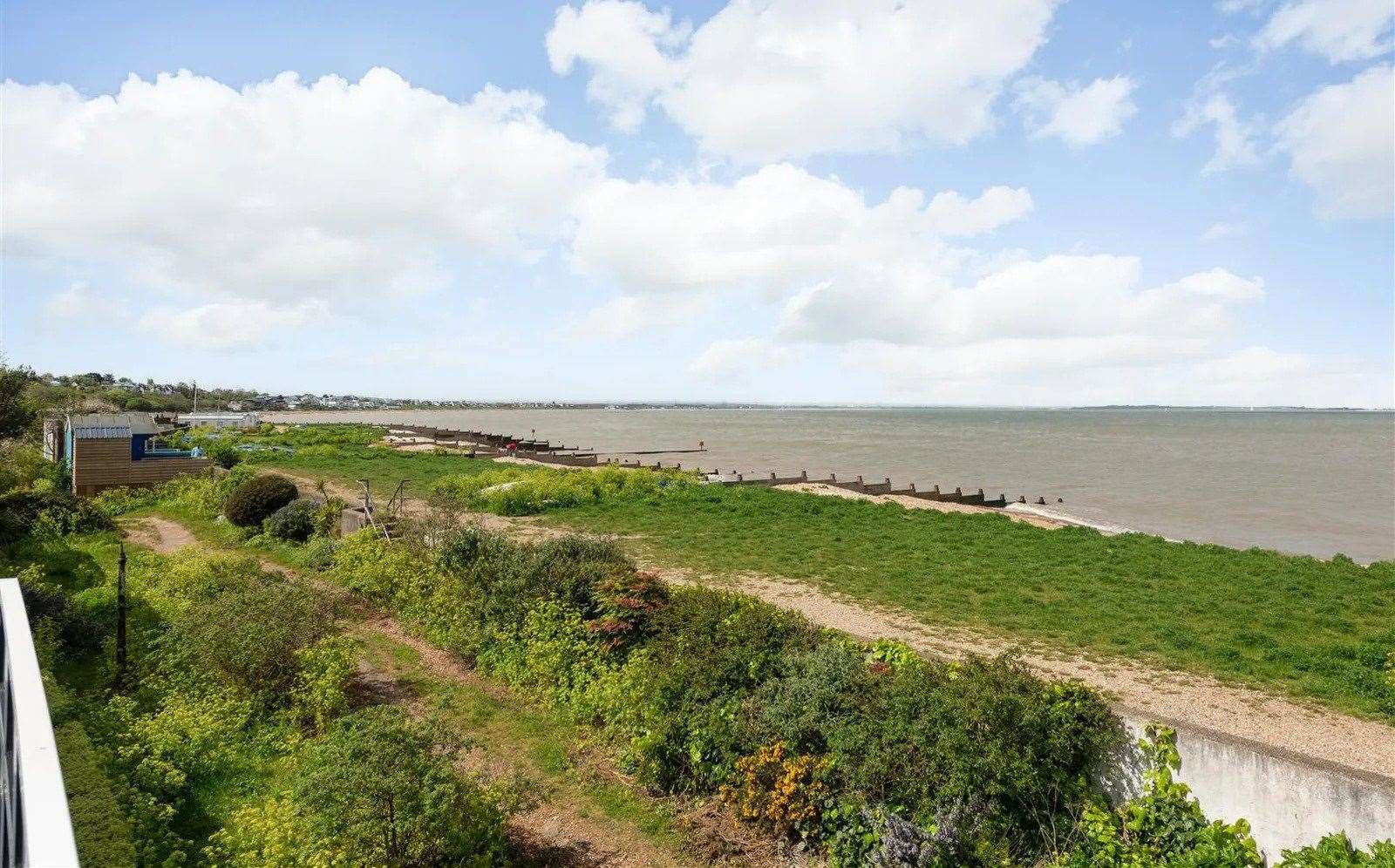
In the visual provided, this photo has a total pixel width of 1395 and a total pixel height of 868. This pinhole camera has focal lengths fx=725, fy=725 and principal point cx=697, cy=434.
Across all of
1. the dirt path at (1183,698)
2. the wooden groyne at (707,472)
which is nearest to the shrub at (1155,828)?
the dirt path at (1183,698)

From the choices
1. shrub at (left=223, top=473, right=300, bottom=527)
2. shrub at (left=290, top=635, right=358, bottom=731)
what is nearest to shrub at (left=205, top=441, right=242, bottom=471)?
shrub at (left=223, top=473, right=300, bottom=527)

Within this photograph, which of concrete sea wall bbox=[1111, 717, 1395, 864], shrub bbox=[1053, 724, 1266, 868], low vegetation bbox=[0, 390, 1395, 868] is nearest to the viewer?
concrete sea wall bbox=[1111, 717, 1395, 864]

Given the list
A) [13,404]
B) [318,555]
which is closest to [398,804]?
[318,555]

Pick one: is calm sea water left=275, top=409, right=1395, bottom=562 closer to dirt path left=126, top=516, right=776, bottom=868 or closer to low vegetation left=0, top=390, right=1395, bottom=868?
low vegetation left=0, top=390, right=1395, bottom=868

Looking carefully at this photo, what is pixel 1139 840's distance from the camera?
6.27 metres

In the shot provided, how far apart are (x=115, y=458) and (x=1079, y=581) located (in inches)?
1227

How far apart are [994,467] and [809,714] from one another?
48788 millimetres

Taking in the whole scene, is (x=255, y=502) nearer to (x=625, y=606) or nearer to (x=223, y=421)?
(x=625, y=606)

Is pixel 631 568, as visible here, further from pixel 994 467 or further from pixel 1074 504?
pixel 994 467

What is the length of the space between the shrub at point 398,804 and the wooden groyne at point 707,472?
21483 millimetres

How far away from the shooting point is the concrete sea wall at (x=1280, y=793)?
5.39 meters

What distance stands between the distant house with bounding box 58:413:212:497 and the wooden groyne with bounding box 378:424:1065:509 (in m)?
17.0

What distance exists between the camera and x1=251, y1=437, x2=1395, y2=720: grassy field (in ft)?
33.1

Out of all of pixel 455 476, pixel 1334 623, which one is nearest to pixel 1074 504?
pixel 1334 623
